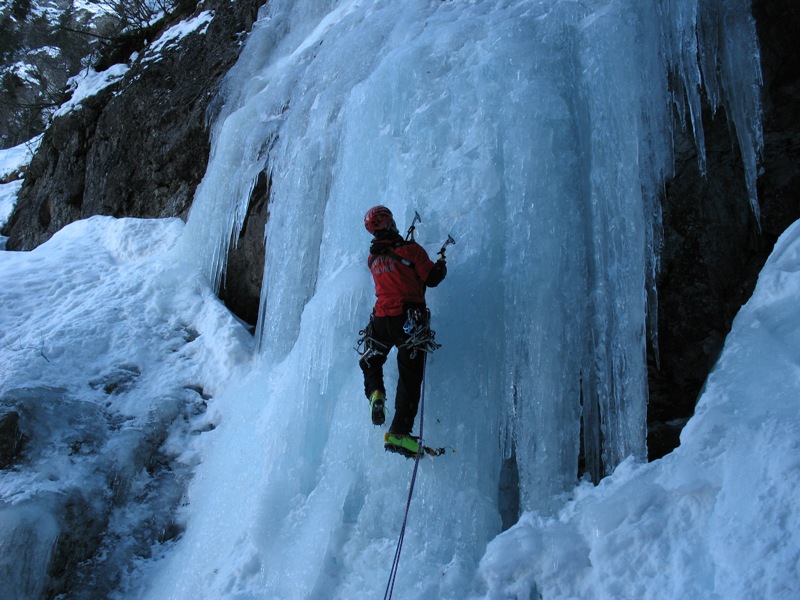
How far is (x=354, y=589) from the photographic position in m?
3.32

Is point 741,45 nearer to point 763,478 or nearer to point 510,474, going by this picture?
point 763,478

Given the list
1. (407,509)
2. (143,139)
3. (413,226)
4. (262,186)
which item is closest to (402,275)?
(413,226)

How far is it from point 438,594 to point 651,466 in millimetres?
1297

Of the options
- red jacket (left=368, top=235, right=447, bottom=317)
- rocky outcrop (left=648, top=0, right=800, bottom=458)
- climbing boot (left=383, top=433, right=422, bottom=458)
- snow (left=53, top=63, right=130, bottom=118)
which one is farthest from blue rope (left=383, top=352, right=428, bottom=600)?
snow (left=53, top=63, right=130, bottom=118)

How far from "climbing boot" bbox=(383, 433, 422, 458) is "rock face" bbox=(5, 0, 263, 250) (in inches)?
222

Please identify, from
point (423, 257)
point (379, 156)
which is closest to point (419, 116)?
point (379, 156)

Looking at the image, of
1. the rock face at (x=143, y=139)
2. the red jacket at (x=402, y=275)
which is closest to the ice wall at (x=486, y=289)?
the red jacket at (x=402, y=275)

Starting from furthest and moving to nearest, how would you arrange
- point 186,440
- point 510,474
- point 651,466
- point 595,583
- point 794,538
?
point 186,440 < point 510,474 < point 651,466 < point 595,583 < point 794,538

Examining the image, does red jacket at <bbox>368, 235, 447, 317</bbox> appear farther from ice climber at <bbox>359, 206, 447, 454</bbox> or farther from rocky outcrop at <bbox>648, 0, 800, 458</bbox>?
rocky outcrop at <bbox>648, 0, 800, 458</bbox>

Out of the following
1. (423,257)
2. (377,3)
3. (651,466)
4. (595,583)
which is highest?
(377,3)

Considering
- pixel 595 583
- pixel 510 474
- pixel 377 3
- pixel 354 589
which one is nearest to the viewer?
pixel 595 583

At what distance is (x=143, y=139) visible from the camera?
339 inches

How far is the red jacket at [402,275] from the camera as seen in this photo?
3604mm

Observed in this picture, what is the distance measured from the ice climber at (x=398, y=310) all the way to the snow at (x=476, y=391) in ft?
0.82
